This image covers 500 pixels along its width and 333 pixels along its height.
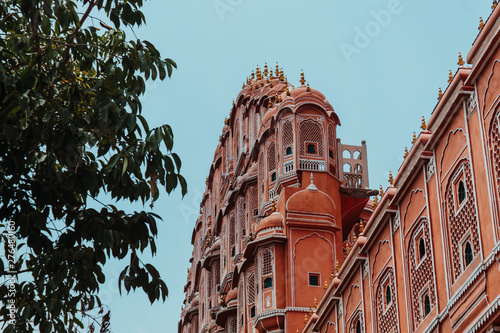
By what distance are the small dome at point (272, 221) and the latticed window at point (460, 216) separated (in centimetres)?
1825

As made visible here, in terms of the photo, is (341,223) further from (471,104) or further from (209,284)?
(471,104)

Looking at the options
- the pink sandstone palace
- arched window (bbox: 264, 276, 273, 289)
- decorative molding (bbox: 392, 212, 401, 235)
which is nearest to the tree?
the pink sandstone palace

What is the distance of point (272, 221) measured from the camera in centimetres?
3800

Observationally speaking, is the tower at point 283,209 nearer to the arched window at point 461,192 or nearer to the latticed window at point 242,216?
the latticed window at point 242,216

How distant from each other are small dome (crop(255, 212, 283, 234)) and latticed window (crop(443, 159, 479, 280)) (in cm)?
1825

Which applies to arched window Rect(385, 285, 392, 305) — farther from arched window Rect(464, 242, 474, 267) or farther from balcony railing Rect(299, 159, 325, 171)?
balcony railing Rect(299, 159, 325, 171)

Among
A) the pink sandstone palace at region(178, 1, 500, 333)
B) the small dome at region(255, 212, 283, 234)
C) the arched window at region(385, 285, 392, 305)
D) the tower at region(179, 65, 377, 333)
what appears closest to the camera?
the pink sandstone palace at region(178, 1, 500, 333)

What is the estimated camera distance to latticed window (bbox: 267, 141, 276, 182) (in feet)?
137

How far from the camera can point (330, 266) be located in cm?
3709

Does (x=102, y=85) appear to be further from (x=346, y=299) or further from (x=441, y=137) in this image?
(x=346, y=299)

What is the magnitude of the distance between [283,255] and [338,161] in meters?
5.59

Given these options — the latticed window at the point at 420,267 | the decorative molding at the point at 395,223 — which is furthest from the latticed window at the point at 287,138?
the latticed window at the point at 420,267

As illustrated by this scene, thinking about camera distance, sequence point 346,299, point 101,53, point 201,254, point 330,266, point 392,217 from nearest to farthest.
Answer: point 101,53
point 392,217
point 346,299
point 330,266
point 201,254

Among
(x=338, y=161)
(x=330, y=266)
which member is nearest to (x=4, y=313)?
(x=330, y=266)
